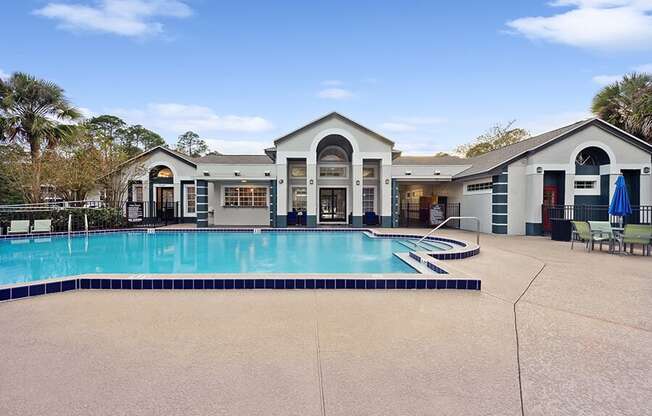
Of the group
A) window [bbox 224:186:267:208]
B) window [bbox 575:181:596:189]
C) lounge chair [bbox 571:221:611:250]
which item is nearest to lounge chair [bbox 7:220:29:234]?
window [bbox 224:186:267:208]

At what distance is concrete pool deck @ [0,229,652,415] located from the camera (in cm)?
235

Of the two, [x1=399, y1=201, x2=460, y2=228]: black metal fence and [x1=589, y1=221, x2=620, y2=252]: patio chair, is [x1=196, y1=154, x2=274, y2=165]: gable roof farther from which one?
[x1=589, y1=221, x2=620, y2=252]: patio chair

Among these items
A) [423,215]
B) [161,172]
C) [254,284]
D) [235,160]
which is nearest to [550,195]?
[423,215]

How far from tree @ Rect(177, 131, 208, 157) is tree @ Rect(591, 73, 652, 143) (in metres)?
51.7

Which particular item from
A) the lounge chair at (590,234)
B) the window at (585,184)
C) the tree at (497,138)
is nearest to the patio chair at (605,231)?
the lounge chair at (590,234)

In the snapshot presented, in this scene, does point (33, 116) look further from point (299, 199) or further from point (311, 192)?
point (311, 192)

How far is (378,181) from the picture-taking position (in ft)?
65.8

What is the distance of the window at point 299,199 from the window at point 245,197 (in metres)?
1.78

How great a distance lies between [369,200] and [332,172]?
293cm

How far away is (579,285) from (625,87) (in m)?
19.2

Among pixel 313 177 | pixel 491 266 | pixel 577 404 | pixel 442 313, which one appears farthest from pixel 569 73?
pixel 577 404

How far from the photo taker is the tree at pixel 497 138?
37531mm

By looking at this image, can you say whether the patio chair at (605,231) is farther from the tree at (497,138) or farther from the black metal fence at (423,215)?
the tree at (497,138)

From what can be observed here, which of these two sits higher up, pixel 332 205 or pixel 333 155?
pixel 333 155
